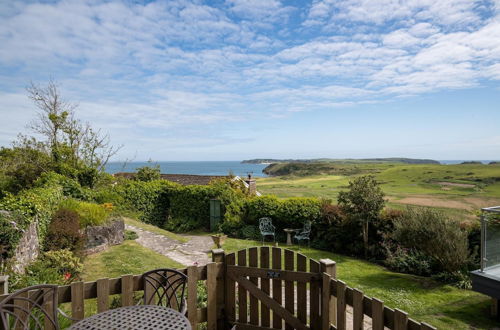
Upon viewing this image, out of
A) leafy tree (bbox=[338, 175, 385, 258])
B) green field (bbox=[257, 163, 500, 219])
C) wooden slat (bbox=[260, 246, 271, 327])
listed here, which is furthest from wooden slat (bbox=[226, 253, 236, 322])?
green field (bbox=[257, 163, 500, 219])

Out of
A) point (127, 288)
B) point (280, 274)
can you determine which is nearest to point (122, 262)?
point (127, 288)

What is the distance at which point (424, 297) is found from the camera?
6500mm

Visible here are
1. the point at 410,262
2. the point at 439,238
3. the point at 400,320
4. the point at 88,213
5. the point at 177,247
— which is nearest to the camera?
the point at 400,320

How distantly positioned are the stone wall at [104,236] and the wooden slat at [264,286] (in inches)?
258

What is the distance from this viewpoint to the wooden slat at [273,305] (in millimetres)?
3296

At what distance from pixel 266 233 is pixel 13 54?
11585 millimetres

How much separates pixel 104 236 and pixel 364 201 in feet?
27.9

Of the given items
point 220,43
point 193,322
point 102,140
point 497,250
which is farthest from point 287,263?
point 102,140

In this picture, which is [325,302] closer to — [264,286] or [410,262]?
[264,286]

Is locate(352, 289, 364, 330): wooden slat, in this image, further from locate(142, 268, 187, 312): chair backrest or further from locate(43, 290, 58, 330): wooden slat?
locate(43, 290, 58, 330): wooden slat

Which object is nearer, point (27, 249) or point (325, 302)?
point (325, 302)

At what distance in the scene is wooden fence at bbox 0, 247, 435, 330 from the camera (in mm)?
2848

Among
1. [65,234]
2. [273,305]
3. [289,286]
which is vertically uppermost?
[289,286]

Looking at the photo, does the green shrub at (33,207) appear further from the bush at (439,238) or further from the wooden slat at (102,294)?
the bush at (439,238)
